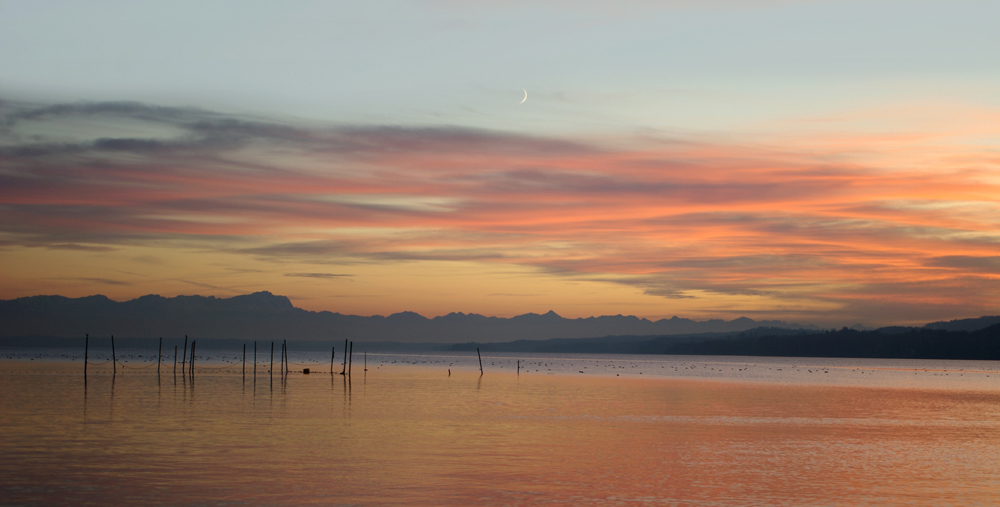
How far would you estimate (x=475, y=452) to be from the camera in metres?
30.4

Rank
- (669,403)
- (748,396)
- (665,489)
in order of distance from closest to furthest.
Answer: (665,489), (669,403), (748,396)

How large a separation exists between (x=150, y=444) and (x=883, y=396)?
63757 mm

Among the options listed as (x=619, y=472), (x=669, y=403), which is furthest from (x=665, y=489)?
(x=669, y=403)

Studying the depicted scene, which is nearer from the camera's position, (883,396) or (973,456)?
(973,456)

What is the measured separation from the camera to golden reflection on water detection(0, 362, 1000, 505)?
74.2 feet

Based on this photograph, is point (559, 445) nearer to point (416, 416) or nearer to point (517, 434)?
point (517, 434)

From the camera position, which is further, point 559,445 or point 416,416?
point 416,416

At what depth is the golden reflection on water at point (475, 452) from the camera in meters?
22.6

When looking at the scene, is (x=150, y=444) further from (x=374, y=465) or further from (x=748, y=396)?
(x=748, y=396)

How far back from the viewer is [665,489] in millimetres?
23844

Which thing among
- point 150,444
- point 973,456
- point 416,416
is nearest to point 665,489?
point 973,456

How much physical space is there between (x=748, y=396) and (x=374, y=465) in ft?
162

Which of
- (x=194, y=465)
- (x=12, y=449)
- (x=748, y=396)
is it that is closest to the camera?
(x=194, y=465)

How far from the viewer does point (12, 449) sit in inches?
1120
